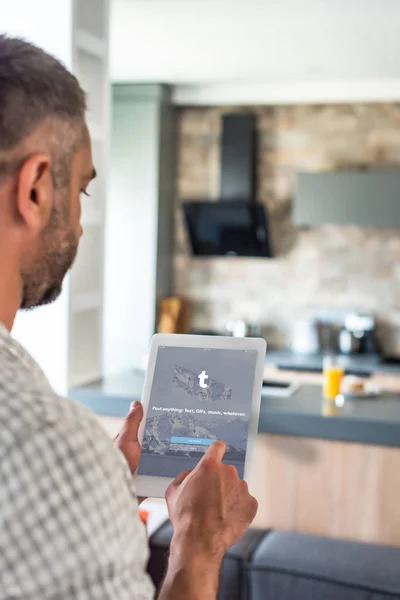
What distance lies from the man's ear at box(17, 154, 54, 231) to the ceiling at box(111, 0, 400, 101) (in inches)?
106

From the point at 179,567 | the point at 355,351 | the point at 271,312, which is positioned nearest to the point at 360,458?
the point at 179,567

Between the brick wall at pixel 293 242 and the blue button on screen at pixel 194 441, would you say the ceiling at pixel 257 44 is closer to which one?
the brick wall at pixel 293 242

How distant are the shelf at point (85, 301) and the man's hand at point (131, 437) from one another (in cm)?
167

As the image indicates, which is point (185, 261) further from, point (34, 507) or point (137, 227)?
point (34, 507)

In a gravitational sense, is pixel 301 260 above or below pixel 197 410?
below

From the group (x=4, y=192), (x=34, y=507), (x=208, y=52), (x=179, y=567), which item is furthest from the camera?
(x=208, y=52)

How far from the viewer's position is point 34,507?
23.7 inches

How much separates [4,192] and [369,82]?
437 centimetres

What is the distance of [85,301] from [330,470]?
106 centimetres

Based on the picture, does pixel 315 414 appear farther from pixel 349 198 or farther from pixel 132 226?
pixel 132 226

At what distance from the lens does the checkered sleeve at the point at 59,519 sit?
60 centimetres

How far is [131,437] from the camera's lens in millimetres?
1093

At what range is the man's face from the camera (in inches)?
30.2

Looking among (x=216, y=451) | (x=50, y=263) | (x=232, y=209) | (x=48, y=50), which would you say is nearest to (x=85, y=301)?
(x=48, y=50)
